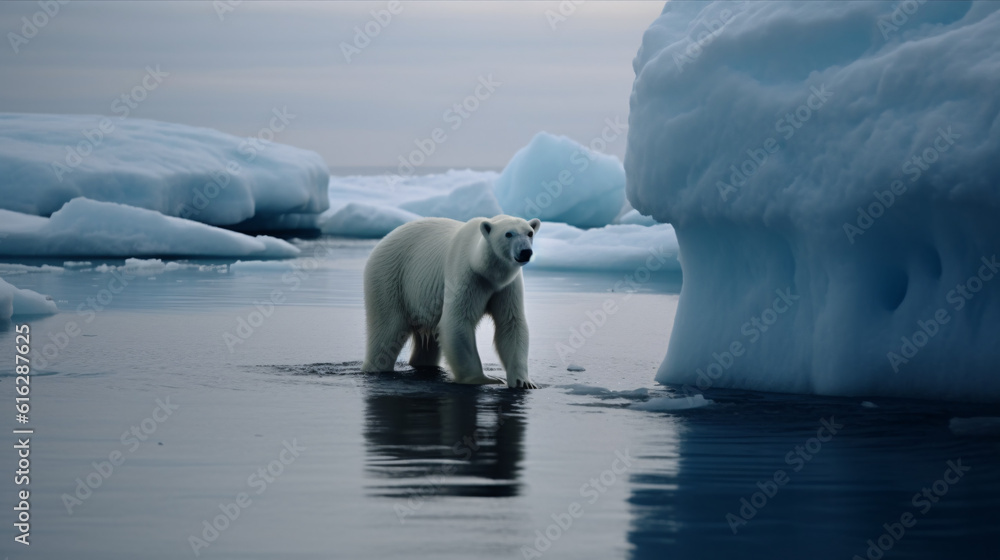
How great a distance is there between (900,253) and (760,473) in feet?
8.89

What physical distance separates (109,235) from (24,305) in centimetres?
1128

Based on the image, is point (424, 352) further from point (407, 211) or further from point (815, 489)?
point (407, 211)

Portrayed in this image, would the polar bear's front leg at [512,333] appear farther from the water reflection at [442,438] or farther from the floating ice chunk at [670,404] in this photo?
the floating ice chunk at [670,404]

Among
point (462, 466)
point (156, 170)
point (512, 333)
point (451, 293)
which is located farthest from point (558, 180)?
point (462, 466)

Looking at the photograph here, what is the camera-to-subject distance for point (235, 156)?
3231cm

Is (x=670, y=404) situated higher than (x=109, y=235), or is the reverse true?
(x=109, y=235)

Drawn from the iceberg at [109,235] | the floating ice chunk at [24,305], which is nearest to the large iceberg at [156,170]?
the iceberg at [109,235]

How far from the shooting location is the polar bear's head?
7488 mm

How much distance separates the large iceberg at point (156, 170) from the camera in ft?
86.0

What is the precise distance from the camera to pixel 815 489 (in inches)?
192

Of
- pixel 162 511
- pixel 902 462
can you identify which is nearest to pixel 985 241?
pixel 902 462

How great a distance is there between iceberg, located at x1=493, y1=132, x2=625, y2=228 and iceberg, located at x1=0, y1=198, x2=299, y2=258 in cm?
1205

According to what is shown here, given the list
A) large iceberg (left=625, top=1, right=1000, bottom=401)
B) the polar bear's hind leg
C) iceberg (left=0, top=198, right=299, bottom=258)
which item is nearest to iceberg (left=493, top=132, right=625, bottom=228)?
iceberg (left=0, top=198, right=299, bottom=258)

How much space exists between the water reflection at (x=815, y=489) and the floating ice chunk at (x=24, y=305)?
7.34m
